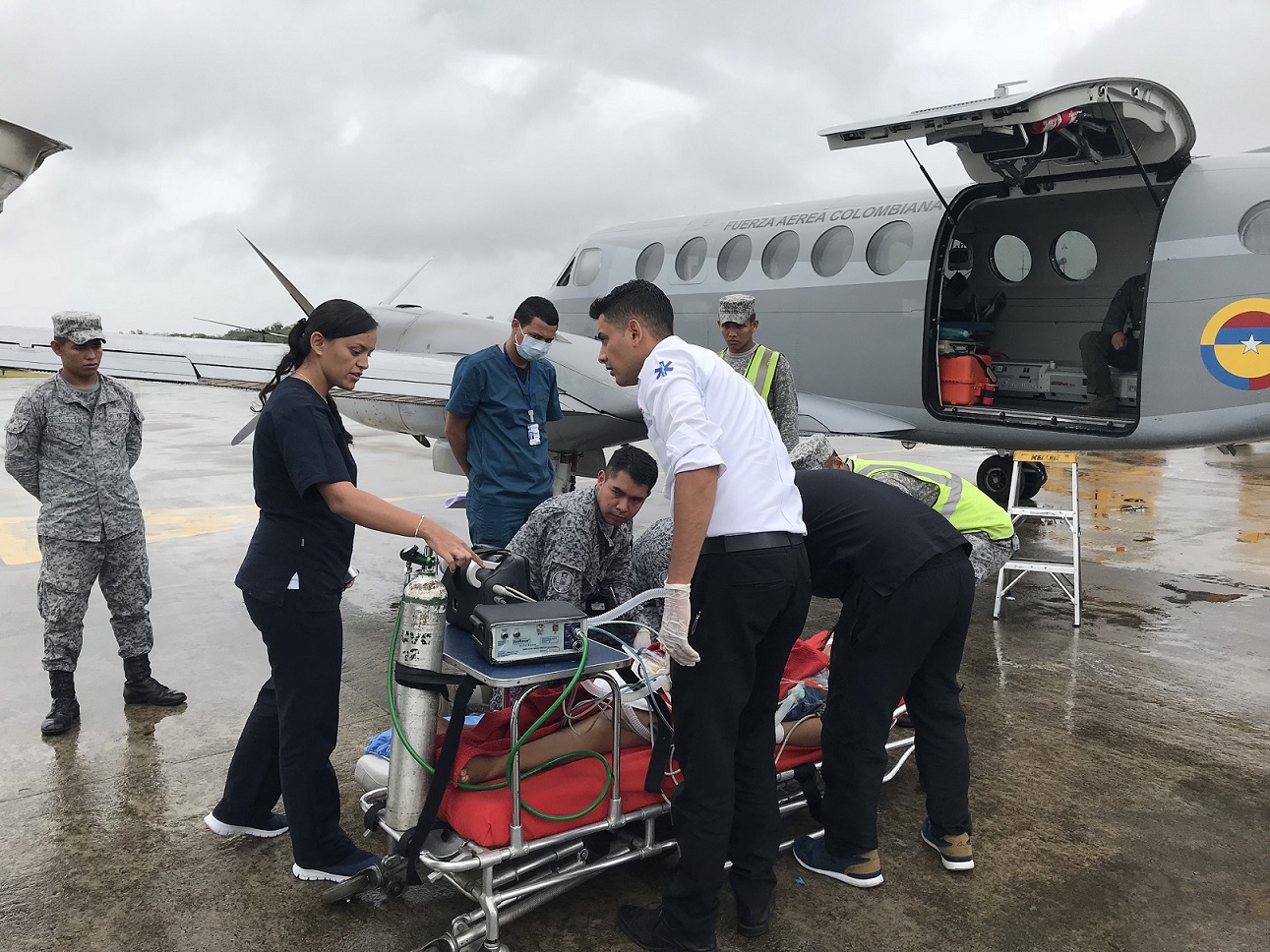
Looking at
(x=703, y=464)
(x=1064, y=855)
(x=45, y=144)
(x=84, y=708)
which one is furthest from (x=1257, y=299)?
(x=84, y=708)

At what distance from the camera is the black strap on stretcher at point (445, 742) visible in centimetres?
305

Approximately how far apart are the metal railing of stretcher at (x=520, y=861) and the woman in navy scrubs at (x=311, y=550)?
273 millimetres

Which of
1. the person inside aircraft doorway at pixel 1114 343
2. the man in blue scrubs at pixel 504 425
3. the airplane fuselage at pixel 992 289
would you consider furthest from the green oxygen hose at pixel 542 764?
the person inside aircraft doorway at pixel 1114 343

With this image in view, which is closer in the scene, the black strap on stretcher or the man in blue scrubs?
the black strap on stretcher

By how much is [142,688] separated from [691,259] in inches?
286

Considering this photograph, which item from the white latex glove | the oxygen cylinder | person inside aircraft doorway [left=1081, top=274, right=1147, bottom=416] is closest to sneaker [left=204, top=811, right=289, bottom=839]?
the oxygen cylinder

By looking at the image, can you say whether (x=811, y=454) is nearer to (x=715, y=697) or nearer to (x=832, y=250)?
(x=715, y=697)

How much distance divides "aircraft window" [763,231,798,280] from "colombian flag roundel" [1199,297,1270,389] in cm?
376

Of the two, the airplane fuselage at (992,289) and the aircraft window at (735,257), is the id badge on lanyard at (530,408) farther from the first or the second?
the aircraft window at (735,257)

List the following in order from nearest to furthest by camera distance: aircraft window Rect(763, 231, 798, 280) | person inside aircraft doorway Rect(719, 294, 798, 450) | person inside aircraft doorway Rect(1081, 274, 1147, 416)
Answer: person inside aircraft doorway Rect(719, 294, 798, 450), person inside aircraft doorway Rect(1081, 274, 1147, 416), aircraft window Rect(763, 231, 798, 280)

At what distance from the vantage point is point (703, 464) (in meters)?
2.92

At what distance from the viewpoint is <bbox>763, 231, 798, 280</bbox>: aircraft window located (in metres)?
9.55

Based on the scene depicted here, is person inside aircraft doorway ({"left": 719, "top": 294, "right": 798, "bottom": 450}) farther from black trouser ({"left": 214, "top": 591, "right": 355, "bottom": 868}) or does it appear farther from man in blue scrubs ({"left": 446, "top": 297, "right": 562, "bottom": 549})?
black trouser ({"left": 214, "top": 591, "right": 355, "bottom": 868})

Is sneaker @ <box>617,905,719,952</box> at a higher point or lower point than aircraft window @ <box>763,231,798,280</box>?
lower
